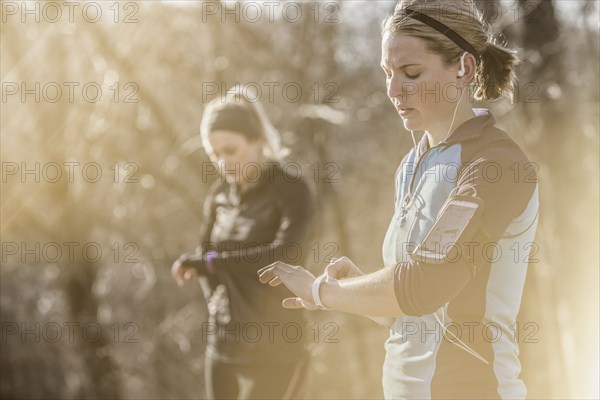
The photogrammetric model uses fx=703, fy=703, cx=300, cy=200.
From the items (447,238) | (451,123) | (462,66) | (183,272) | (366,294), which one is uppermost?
(462,66)

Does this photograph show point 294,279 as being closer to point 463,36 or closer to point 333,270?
point 333,270

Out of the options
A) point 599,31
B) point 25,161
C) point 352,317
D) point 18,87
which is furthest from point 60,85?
point 599,31

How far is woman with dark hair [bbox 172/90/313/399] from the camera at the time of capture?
2855mm

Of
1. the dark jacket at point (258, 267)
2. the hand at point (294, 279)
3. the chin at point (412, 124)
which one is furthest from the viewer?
the dark jacket at point (258, 267)

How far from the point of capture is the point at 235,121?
3096mm

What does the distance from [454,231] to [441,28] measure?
0.47 meters

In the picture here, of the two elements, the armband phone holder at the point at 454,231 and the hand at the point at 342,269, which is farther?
the hand at the point at 342,269

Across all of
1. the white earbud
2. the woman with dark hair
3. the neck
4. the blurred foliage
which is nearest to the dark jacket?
the woman with dark hair

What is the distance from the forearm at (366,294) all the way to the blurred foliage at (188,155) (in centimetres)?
387

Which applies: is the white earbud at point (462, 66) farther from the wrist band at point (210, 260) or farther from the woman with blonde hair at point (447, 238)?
the wrist band at point (210, 260)

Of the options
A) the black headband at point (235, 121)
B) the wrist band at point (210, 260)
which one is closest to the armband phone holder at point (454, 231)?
the wrist band at point (210, 260)

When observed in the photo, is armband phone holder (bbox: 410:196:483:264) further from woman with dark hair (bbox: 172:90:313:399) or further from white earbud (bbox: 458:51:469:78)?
woman with dark hair (bbox: 172:90:313:399)

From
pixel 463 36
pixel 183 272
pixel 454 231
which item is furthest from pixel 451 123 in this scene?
pixel 183 272

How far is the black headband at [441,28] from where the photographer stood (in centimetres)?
156
